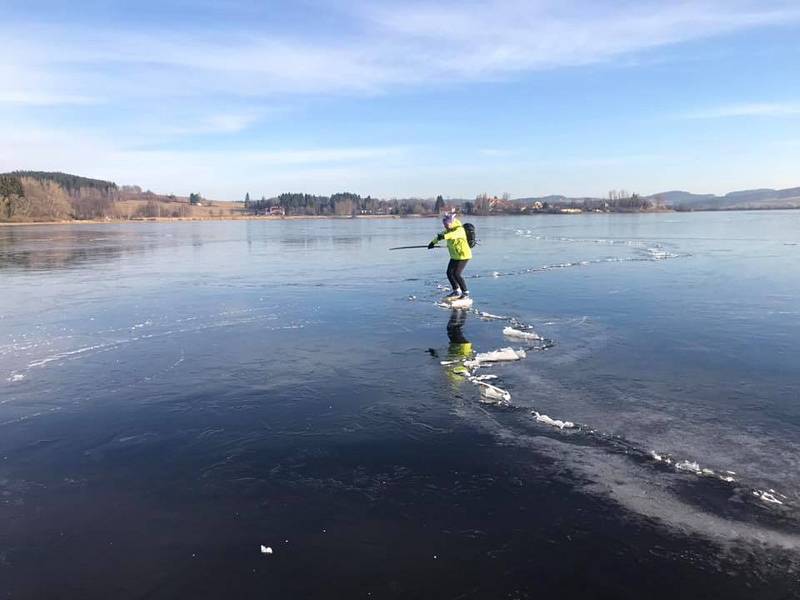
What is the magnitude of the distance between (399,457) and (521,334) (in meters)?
5.06

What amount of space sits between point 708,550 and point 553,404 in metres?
2.69

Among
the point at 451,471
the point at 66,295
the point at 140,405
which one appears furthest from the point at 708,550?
the point at 66,295

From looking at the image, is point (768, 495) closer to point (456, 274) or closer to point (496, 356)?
point (496, 356)

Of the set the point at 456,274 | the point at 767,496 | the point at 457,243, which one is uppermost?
the point at 457,243

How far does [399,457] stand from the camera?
16.3ft

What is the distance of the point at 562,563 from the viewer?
3.49 metres

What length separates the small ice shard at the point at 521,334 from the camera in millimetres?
9430

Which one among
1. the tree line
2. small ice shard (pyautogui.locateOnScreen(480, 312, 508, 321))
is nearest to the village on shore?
the tree line

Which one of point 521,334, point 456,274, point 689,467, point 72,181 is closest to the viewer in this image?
point 689,467

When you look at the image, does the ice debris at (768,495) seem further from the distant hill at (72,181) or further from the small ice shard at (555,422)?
the distant hill at (72,181)

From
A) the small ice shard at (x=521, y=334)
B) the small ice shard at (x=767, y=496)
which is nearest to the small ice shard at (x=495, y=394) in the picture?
the small ice shard at (x=767, y=496)

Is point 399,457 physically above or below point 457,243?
below

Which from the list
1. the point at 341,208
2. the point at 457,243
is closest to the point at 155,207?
the point at 341,208

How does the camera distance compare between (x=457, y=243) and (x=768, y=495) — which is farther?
(x=457, y=243)
